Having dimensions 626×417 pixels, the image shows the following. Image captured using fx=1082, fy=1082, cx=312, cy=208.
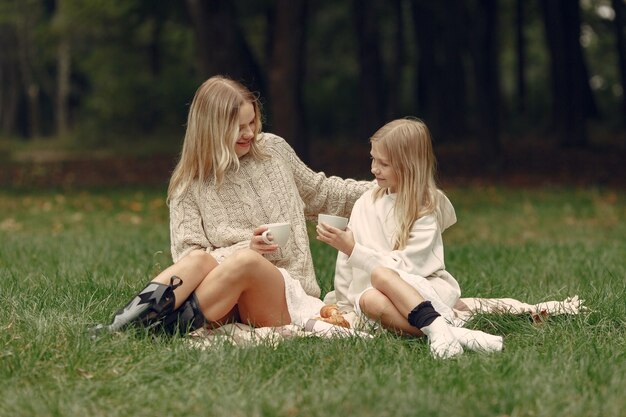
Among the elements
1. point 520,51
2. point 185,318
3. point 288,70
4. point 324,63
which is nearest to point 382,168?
point 185,318

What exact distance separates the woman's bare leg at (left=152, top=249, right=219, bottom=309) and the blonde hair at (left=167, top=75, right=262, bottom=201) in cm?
51

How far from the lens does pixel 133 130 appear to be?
3275 cm

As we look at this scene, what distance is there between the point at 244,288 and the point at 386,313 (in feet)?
2.15

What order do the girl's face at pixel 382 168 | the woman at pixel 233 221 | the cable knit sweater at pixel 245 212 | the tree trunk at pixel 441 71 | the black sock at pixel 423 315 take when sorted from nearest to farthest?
the black sock at pixel 423 315
the woman at pixel 233 221
the girl's face at pixel 382 168
the cable knit sweater at pixel 245 212
the tree trunk at pixel 441 71

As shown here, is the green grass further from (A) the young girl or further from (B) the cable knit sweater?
(B) the cable knit sweater

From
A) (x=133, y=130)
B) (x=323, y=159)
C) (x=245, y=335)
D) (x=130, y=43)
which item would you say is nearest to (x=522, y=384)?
(x=245, y=335)

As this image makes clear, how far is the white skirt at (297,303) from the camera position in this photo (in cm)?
520

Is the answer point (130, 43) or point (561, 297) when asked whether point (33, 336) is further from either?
point (130, 43)

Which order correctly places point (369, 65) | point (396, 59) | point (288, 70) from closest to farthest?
point (288, 70)
point (369, 65)
point (396, 59)

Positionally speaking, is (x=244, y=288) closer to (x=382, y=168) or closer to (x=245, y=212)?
(x=245, y=212)

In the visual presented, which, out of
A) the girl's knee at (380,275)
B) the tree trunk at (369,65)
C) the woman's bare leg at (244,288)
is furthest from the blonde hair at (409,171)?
the tree trunk at (369,65)

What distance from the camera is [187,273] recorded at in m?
4.84

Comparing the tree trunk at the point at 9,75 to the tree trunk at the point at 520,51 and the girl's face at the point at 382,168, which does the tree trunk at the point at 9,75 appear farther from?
the girl's face at the point at 382,168

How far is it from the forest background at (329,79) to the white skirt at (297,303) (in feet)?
24.9
